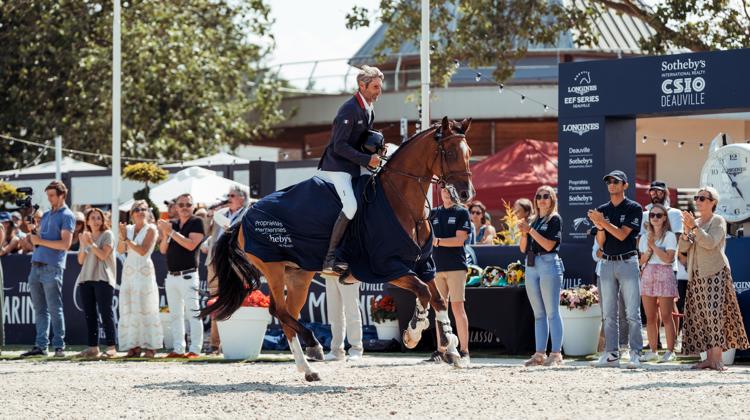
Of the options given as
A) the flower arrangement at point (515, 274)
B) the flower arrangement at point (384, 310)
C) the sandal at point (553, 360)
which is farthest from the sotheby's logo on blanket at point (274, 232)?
the flower arrangement at point (384, 310)

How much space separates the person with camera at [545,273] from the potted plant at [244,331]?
11.7 feet

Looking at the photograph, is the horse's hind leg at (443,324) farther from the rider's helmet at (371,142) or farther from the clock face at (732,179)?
the clock face at (732,179)

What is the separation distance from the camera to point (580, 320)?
15.8 meters

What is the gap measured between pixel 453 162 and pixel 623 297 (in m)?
3.27

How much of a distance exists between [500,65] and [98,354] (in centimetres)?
1412

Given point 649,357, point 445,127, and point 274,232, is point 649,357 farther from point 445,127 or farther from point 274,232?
point 274,232

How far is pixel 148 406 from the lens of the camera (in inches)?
402

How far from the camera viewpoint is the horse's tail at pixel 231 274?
13062 millimetres

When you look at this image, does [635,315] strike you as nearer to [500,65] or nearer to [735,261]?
[735,261]

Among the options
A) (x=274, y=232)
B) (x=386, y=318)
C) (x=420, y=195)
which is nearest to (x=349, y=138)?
(x=420, y=195)

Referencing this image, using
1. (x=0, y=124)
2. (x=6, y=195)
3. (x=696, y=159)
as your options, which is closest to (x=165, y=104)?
(x=0, y=124)

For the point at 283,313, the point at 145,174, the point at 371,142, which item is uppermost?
the point at 145,174

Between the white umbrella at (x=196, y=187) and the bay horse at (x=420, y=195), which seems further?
the white umbrella at (x=196, y=187)

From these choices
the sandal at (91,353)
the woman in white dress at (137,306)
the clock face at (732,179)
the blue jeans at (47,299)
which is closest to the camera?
the clock face at (732,179)
